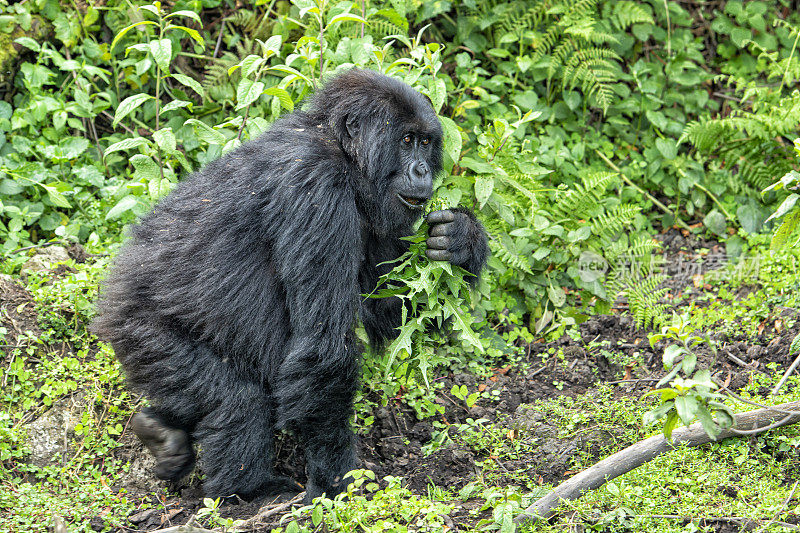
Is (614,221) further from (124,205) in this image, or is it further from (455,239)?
(124,205)

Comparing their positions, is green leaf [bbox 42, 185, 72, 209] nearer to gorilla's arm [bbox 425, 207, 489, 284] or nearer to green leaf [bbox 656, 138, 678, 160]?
gorilla's arm [bbox 425, 207, 489, 284]

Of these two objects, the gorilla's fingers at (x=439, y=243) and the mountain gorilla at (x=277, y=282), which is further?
the gorilla's fingers at (x=439, y=243)

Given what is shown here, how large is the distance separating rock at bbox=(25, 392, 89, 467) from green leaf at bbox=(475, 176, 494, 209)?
96.7 inches

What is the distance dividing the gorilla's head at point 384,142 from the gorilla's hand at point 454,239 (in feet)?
0.40

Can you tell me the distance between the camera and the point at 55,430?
4270 mm

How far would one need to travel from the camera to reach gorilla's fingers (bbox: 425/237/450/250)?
3926mm

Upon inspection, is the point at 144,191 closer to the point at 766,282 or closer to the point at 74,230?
the point at 74,230

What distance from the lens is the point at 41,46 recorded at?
580 cm

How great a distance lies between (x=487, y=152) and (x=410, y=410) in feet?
5.29

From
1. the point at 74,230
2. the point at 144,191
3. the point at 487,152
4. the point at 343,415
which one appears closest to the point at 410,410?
the point at 343,415

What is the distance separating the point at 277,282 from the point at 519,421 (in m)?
1.59

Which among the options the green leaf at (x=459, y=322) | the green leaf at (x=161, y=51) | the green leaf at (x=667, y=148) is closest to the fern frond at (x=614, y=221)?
the green leaf at (x=667, y=148)

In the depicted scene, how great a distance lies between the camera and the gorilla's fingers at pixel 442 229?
3.95m

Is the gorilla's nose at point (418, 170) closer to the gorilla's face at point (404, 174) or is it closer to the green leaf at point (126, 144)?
the gorilla's face at point (404, 174)
